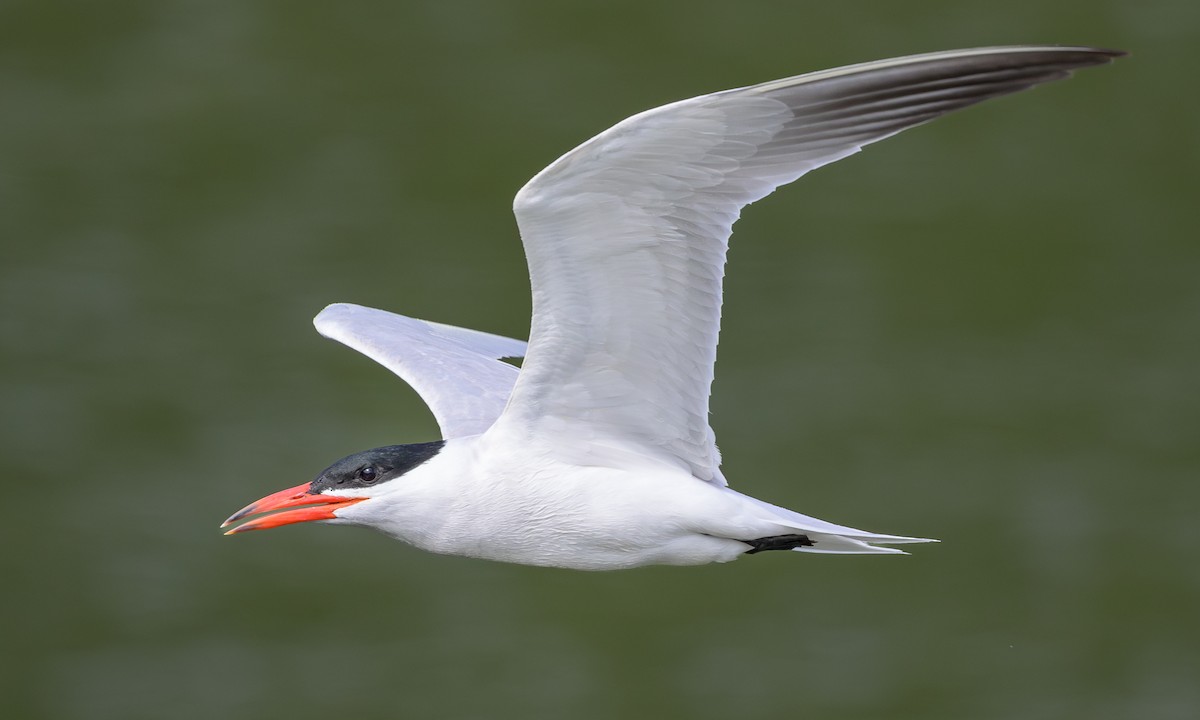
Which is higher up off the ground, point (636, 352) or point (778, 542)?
point (636, 352)

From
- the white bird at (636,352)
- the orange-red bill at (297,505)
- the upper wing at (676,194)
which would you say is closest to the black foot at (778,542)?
the white bird at (636,352)

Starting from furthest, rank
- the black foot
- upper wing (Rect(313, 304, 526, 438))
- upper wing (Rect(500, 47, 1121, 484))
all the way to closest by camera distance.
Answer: upper wing (Rect(313, 304, 526, 438)) → the black foot → upper wing (Rect(500, 47, 1121, 484))

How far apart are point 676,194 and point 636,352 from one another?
50 centimetres

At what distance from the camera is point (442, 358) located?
18.6 feet

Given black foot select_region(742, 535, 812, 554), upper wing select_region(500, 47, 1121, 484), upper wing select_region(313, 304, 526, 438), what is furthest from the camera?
upper wing select_region(313, 304, 526, 438)

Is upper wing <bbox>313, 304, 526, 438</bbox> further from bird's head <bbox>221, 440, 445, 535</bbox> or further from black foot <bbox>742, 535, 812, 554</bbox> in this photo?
black foot <bbox>742, 535, 812, 554</bbox>

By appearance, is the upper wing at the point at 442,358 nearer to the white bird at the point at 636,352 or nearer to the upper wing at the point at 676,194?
the white bird at the point at 636,352

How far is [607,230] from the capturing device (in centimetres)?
412

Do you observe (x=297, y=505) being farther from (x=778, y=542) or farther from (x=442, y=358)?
(x=778, y=542)

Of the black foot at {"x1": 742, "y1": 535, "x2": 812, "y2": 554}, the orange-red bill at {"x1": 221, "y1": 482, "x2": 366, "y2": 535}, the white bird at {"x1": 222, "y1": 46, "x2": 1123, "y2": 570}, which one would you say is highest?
the white bird at {"x1": 222, "y1": 46, "x2": 1123, "y2": 570}

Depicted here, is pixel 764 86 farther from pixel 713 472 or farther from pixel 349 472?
pixel 349 472

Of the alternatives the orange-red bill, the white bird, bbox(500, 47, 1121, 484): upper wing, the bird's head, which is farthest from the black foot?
the orange-red bill

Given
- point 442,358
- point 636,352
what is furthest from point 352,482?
point 442,358

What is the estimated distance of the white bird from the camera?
3.99 metres
